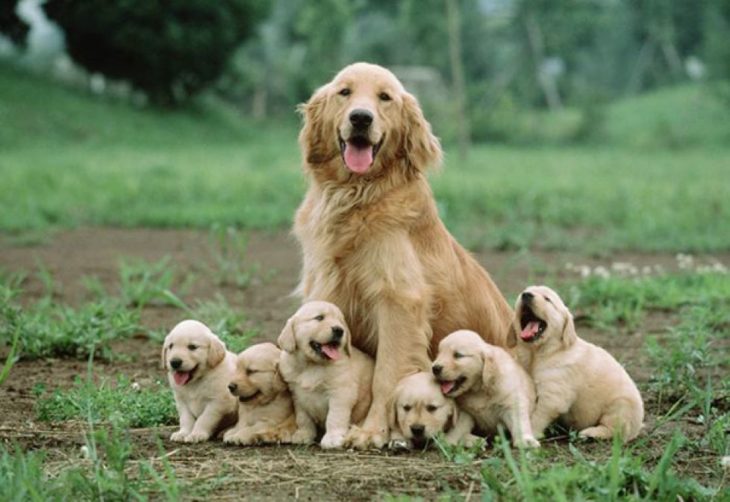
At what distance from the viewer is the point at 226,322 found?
7.32 metres

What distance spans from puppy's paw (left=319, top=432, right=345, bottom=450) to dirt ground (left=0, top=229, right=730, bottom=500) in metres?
0.08

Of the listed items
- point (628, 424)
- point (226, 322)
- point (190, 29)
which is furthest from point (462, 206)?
point (190, 29)

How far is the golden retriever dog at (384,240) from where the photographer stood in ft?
17.5

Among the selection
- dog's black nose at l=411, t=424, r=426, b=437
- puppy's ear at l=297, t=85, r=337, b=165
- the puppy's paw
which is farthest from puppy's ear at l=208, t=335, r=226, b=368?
puppy's ear at l=297, t=85, r=337, b=165

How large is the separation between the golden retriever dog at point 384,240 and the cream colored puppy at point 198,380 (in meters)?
0.63

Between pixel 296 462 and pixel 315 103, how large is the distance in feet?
6.68

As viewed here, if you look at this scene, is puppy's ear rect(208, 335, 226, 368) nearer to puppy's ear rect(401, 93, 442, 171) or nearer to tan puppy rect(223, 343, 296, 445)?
tan puppy rect(223, 343, 296, 445)

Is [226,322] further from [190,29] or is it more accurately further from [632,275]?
[190,29]

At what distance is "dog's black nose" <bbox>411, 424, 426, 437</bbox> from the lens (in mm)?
4859

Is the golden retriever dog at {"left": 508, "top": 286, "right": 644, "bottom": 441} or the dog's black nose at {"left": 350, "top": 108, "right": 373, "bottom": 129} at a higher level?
the dog's black nose at {"left": 350, "top": 108, "right": 373, "bottom": 129}

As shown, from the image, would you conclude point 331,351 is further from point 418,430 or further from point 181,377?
point 181,377

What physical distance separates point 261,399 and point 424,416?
83 centimetres

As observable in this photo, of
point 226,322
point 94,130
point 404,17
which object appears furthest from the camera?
point 404,17

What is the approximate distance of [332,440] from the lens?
4980 mm
